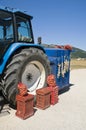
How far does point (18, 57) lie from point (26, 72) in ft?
1.96

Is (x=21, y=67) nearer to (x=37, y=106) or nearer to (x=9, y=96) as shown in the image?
(x=9, y=96)

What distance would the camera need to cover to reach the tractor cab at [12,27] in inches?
172

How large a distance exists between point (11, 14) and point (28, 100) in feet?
6.87

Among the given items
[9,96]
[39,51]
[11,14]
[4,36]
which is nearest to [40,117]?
[9,96]

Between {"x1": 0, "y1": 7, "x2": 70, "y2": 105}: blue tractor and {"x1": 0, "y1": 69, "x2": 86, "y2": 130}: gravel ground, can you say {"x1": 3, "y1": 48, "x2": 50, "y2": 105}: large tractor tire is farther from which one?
{"x1": 0, "y1": 69, "x2": 86, "y2": 130}: gravel ground

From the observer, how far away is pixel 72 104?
16.6 ft

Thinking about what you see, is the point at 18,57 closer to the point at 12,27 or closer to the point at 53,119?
the point at 12,27

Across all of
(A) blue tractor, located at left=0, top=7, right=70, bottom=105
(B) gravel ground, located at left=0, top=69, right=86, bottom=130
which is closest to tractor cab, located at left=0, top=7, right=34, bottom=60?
(A) blue tractor, located at left=0, top=7, right=70, bottom=105

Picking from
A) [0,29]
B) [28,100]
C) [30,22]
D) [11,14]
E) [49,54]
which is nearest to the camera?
[28,100]

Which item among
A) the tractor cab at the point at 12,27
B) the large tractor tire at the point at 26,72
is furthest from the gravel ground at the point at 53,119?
the tractor cab at the point at 12,27

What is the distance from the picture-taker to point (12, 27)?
4.54 metres

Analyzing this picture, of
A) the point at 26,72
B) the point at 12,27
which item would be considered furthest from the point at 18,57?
the point at 12,27

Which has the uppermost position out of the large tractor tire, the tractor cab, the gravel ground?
the tractor cab

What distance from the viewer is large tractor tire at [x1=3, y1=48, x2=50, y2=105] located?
4008 mm
